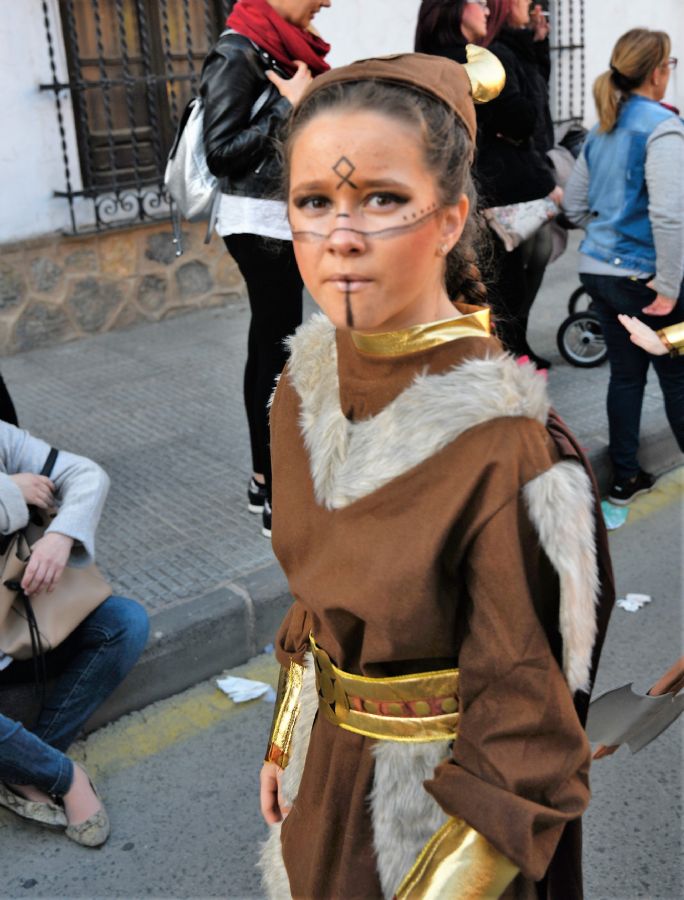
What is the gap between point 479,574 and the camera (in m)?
1.35

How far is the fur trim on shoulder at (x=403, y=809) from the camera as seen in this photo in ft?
4.96

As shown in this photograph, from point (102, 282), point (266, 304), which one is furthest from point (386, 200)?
point (102, 282)

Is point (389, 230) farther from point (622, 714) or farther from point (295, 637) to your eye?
point (622, 714)

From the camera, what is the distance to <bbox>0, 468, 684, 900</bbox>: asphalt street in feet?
9.04

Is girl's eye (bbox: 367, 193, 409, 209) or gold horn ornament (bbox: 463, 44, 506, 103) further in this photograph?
gold horn ornament (bbox: 463, 44, 506, 103)

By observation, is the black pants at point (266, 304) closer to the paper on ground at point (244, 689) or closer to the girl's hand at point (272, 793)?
the paper on ground at point (244, 689)

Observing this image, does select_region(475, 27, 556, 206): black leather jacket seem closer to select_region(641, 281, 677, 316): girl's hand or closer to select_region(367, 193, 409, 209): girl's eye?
select_region(641, 281, 677, 316): girl's hand

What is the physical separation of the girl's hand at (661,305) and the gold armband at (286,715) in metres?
3.05

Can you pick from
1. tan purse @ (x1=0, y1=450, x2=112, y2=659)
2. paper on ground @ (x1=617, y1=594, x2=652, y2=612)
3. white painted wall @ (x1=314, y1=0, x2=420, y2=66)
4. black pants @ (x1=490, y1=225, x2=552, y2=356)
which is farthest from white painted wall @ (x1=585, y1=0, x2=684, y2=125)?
tan purse @ (x1=0, y1=450, x2=112, y2=659)

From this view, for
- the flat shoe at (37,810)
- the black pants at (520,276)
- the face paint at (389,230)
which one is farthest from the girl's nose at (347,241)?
the black pants at (520,276)

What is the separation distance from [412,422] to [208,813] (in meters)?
1.96

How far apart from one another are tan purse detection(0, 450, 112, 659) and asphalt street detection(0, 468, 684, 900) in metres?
0.50

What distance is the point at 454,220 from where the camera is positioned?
1.48 m

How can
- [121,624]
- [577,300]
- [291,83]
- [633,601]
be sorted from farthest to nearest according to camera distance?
[577,300] < [633,601] < [291,83] < [121,624]
